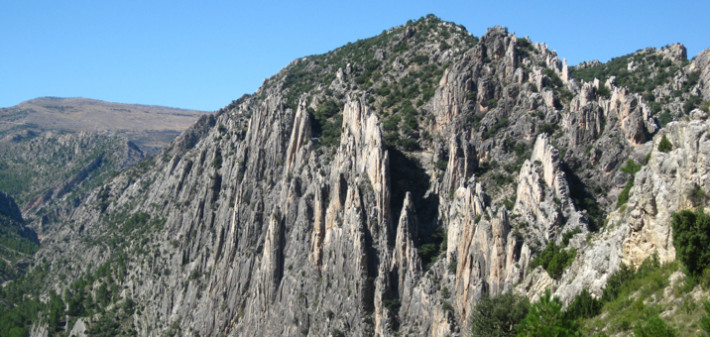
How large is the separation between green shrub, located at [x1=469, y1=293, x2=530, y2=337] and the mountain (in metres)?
2.14

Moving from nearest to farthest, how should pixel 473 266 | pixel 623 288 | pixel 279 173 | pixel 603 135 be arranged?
pixel 623 288 < pixel 473 266 < pixel 603 135 < pixel 279 173

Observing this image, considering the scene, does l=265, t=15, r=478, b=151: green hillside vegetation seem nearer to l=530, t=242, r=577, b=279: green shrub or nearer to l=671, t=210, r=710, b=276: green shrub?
l=530, t=242, r=577, b=279: green shrub

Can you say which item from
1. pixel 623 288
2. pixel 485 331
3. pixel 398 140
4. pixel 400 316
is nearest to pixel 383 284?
pixel 400 316

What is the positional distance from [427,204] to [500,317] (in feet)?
129

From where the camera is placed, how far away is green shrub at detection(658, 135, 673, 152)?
50.8 m

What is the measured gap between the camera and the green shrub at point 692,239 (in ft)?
139

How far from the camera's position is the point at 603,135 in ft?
313

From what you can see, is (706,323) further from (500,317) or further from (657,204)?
(500,317)

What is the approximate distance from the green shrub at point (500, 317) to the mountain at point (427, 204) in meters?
2.14

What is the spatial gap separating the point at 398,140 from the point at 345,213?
15363 mm

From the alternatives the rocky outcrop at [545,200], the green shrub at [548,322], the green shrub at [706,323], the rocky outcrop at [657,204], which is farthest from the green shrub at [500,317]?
the green shrub at [706,323]

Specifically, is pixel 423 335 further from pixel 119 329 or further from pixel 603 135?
pixel 119 329

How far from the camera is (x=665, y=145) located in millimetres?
51250

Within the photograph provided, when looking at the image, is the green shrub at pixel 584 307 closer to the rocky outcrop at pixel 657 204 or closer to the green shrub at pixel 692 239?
the rocky outcrop at pixel 657 204
